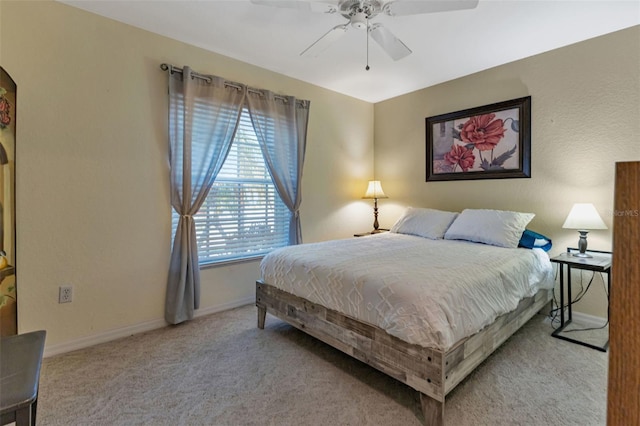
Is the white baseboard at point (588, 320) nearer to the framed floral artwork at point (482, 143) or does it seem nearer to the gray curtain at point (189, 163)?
the framed floral artwork at point (482, 143)

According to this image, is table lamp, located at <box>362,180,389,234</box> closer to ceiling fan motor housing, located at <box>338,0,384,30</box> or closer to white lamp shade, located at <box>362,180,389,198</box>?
white lamp shade, located at <box>362,180,389,198</box>

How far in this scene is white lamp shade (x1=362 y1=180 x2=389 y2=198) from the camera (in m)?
4.10

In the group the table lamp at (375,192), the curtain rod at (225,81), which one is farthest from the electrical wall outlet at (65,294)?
the table lamp at (375,192)

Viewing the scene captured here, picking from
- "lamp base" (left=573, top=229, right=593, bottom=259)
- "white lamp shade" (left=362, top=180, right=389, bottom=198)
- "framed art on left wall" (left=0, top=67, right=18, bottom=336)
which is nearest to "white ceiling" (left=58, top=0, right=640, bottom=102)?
"framed art on left wall" (left=0, top=67, right=18, bottom=336)

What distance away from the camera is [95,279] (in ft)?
7.71

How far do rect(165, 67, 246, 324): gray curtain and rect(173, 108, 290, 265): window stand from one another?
0.50 ft

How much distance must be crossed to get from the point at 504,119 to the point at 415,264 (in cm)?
222

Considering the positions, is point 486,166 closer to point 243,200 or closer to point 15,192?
point 243,200

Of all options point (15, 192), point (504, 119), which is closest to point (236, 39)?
point (15, 192)

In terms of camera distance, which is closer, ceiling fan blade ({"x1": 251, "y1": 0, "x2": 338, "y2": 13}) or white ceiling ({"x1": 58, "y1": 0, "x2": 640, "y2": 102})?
ceiling fan blade ({"x1": 251, "y1": 0, "x2": 338, "y2": 13})

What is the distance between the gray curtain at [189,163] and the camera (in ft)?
8.66

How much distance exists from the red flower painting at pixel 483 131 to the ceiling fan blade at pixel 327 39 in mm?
1968

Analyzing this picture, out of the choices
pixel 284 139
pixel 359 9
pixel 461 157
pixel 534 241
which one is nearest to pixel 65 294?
pixel 284 139

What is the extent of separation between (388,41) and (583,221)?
210 centimetres
